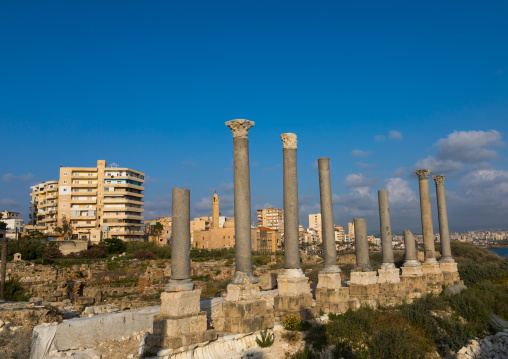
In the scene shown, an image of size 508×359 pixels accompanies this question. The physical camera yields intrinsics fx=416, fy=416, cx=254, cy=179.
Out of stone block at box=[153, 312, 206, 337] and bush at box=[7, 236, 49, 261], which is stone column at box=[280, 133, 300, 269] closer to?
stone block at box=[153, 312, 206, 337]

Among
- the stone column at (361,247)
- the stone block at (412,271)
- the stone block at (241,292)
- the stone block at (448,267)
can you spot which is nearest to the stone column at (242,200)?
the stone block at (241,292)

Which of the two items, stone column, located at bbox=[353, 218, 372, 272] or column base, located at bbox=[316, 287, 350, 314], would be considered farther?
stone column, located at bbox=[353, 218, 372, 272]

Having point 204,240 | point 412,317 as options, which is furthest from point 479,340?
point 204,240

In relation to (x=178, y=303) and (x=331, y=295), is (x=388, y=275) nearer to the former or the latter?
(x=331, y=295)

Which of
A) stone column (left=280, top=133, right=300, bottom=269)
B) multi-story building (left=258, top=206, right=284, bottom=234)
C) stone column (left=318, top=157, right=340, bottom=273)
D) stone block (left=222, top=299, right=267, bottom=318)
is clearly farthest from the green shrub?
multi-story building (left=258, top=206, right=284, bottom=234)

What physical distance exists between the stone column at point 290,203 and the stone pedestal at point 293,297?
360 mm

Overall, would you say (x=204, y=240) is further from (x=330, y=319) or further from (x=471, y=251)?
(x=330, y=319)

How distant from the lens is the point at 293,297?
12.1 meters

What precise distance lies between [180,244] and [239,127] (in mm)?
3876

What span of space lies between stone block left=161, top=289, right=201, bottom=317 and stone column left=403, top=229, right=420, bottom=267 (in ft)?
41.4

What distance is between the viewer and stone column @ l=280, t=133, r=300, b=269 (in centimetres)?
1288

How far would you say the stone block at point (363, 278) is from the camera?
610 inches

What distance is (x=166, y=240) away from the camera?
9494 cm

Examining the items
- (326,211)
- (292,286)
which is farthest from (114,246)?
(292,286)
